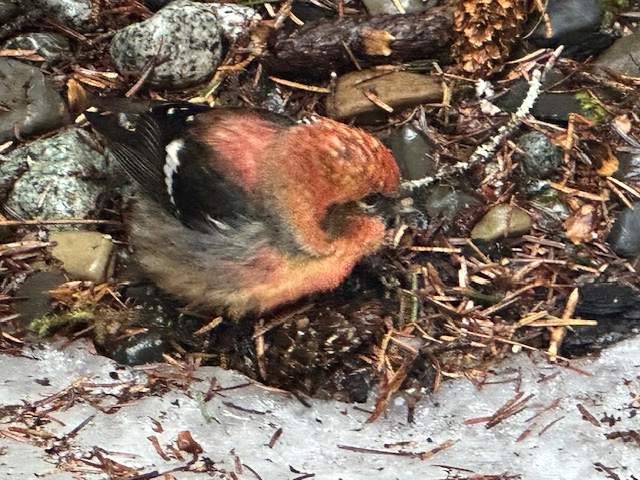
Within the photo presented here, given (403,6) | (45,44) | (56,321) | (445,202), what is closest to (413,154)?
(445,202)

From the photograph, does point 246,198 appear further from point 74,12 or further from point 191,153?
point 74,12

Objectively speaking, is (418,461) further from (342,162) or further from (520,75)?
(520,75)

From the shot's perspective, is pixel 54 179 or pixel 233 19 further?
pixel 233 19

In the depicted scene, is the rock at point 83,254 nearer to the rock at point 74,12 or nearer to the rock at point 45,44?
the rock at point 45,44

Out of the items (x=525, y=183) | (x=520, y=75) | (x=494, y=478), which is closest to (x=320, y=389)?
(x=494, y=478)

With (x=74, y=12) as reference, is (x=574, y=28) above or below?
Answer: below

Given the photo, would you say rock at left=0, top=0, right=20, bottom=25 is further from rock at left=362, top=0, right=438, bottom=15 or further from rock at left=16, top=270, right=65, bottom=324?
rock at left=362, top=0, right=438, bottom=15
